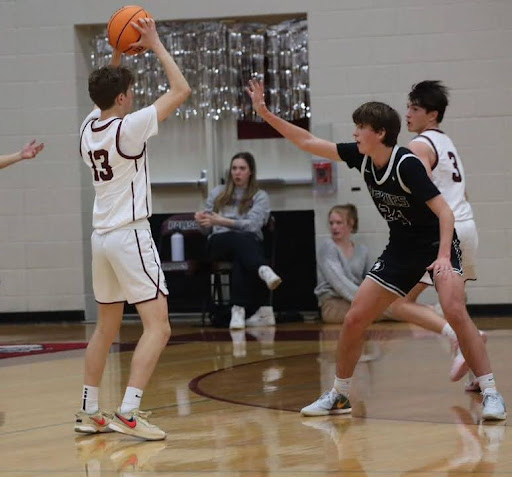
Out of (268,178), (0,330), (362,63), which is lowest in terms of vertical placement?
(0,330)

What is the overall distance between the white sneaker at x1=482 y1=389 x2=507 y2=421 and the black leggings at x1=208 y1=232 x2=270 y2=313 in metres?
4.81

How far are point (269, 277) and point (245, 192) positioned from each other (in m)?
0.98

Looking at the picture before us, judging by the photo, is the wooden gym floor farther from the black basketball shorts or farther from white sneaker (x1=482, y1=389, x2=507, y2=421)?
the black basketball shorts

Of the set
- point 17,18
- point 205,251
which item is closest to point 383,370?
point 205,251

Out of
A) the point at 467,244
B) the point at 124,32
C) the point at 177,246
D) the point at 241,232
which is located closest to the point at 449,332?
the point at 467,244

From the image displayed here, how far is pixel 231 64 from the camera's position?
34.6 ft

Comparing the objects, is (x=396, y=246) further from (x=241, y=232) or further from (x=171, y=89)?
(x=241, y=232)

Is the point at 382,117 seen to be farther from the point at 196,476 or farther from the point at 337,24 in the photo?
the point at 337,24

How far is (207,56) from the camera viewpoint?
34.6ft

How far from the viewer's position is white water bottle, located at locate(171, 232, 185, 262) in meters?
10.2

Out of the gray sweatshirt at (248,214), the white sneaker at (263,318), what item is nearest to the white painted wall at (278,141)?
→ the gray sweatshirt at (248,214)

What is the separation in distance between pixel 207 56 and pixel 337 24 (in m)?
1.31

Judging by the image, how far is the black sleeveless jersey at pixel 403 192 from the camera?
477cm

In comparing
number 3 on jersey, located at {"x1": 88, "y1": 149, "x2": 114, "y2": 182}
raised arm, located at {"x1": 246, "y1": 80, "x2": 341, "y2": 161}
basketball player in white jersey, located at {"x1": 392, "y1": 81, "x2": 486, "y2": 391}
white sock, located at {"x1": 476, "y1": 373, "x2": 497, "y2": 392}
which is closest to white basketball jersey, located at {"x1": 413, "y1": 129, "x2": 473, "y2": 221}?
basketball player in white jersey, located at {"x1": 392, "y1": 81, "x2": 486, "y2": 391}
